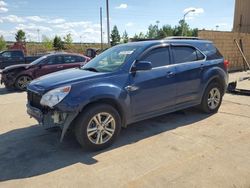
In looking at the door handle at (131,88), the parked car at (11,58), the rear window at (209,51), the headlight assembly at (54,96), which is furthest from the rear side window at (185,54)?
the parked car at (11,58)

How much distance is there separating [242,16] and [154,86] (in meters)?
22.5

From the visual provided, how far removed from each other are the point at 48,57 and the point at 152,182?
9.13 meters

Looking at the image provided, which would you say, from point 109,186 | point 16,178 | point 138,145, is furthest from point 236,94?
point 16,178

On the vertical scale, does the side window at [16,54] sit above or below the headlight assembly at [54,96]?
above

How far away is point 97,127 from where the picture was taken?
4434 millimetres

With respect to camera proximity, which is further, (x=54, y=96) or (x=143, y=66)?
(x=143, y=66)

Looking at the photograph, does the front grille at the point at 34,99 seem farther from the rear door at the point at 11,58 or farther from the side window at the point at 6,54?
the side window at the point at 6,54

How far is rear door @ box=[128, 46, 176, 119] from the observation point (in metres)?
4.88

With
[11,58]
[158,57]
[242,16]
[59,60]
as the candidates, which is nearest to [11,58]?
[11,58]

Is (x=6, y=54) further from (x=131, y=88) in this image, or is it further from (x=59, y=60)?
(x=131, y=88)

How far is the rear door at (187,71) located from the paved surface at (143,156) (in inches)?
22.9

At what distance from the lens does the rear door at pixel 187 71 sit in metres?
5.59

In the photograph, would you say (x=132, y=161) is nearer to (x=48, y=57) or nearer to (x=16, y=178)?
(x=16, y=178)

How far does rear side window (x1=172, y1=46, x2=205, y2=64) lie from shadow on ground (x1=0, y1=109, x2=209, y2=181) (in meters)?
1.29
